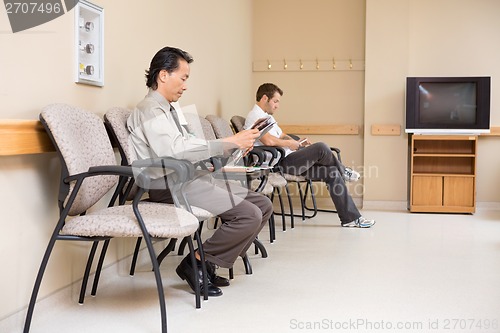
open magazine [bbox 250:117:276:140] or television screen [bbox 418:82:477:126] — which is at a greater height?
television screen [bbox 418:82:477:126]

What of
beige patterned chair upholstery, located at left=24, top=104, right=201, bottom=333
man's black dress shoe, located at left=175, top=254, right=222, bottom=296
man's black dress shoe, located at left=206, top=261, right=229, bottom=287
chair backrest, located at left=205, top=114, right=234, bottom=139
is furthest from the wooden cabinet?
beige patterned chair upholstery, located at left=24, top=104, right=201, bottom=333

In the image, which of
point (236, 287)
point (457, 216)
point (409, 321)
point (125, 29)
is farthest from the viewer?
point (457, 216)

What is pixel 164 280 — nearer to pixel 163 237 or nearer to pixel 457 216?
pixel 163 237

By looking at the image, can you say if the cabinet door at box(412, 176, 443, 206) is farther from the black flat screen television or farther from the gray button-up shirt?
the gray button-up shirt

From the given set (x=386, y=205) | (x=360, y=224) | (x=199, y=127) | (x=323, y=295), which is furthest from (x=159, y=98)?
(x=386, y=205)

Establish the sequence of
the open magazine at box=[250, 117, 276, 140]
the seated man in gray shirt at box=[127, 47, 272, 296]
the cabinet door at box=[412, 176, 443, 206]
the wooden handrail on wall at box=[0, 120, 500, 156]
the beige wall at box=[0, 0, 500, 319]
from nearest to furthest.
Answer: the wooden handrail on wall at box=[0, 120, 500, 156] < the seated man in gray shirt at box=[127, 47, 272, 296] < the open magazine at box=[250, 117, 276, 140] < the beige wall at box=[0, 0, 500, 319] < the cabinet door at box=[412, 176, 443, 206]

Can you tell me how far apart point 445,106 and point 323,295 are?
3.53 metres

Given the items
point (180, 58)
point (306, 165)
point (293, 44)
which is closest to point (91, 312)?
point (180, 58)

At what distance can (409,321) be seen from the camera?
2479 mm

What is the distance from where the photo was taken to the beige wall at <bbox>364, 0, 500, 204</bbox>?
6074 millimetres

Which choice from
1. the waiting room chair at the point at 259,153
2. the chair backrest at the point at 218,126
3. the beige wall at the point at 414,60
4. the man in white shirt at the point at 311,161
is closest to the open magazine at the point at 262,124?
the waiting room chair at the point at 259,153

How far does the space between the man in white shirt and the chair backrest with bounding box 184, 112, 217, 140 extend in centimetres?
68

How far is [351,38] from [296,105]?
0.89 m

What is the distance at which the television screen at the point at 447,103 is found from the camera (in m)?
5.79
